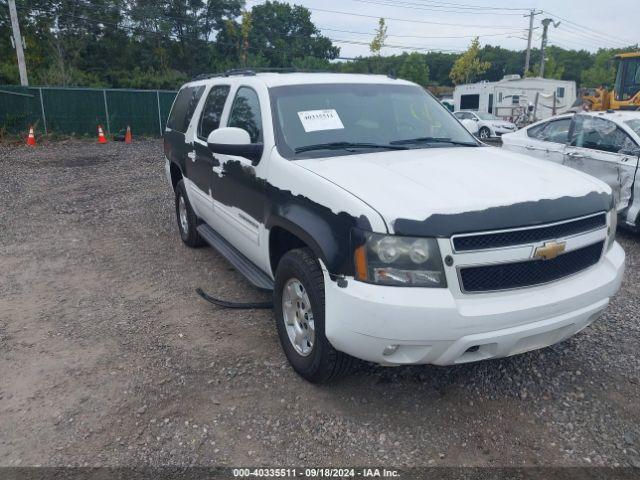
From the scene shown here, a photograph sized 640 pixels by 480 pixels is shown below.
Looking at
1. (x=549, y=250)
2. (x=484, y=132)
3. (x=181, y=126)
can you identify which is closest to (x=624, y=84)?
(x=484, y=132)

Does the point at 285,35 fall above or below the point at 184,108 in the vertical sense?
above

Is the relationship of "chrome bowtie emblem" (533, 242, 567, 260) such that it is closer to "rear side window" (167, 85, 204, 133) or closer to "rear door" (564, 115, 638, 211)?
"rear side window" (167, 85, 204, 133)

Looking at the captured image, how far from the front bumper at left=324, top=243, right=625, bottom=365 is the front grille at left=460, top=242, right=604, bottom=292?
4cm

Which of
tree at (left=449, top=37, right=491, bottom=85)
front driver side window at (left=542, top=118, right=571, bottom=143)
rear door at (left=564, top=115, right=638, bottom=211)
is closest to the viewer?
rear door at (left=564, top=115, right=638, bottom=211)

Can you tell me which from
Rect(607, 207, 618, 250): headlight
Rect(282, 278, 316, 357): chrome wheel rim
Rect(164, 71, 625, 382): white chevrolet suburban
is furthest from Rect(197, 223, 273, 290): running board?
Rect(607, 207, 618, 250): headlight

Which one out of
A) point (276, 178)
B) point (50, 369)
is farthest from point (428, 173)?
point (50, 369)

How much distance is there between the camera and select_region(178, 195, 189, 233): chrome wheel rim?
609 centimetres

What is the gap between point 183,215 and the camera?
624 centimetres

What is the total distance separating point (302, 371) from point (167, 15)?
197 ft

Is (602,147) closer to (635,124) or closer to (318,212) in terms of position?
(635,124)

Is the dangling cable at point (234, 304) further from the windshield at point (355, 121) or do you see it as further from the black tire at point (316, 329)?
the windshield at point (355, 121)

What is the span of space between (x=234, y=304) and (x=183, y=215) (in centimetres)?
233

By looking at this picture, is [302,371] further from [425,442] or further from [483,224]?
[483,224]

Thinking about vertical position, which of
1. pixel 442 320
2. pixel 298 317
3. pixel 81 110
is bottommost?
pixel 298 317
